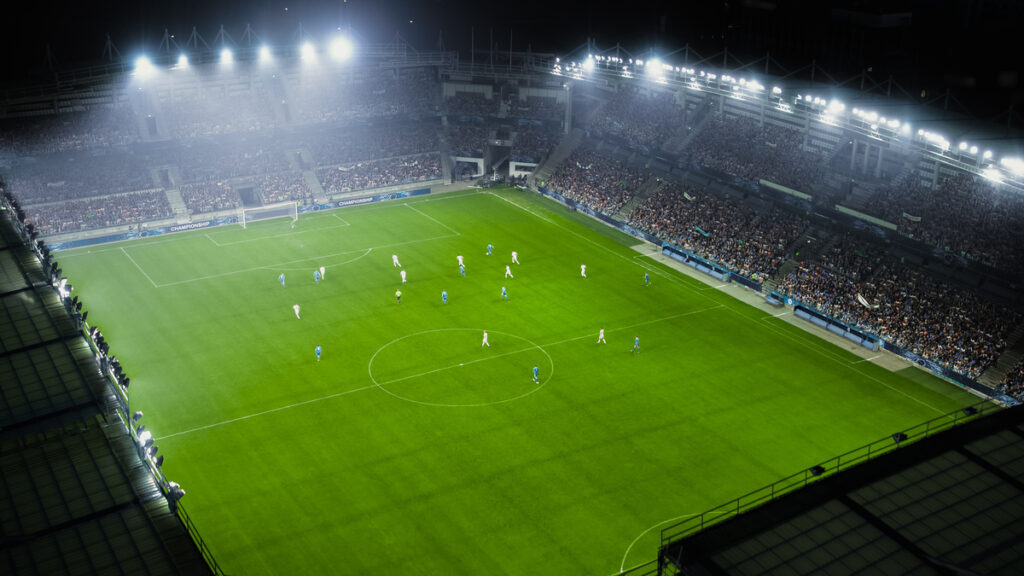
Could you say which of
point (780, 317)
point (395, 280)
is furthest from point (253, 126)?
point (780, 317)

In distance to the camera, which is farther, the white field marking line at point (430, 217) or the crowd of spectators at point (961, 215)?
the white field marking line at point (430, 217)

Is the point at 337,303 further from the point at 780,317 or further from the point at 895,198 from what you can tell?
the point at 895,198

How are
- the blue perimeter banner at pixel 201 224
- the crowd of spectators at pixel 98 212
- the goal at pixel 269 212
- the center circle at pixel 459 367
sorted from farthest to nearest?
the goal at pixel 269 212 < the crowd of spectators at pixel 98 212 < the blue perimeter banner at pixel 201 224 < the center circle at pixel 459 367

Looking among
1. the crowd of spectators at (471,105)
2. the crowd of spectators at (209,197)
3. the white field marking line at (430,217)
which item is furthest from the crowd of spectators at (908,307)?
the crowd of spectators at (209,197)

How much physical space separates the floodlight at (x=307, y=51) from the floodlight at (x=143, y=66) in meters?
12.3

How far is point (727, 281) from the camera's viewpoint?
56.0m

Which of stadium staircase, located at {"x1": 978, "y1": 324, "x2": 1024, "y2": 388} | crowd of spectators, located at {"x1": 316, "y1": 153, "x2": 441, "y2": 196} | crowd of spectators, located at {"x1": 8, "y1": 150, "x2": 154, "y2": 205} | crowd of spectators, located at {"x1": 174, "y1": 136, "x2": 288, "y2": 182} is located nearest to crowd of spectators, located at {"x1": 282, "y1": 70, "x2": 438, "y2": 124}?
crowd of spectators, located at {"x1": 174, "y1": 136, "x2": 288, "y2": 182}

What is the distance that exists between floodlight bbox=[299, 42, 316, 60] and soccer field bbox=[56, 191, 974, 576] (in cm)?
2281

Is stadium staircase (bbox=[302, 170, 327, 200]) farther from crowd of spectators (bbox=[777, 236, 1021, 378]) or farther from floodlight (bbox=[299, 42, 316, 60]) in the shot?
crowd of spectators (bbox=[777, 236, 1021, 378])

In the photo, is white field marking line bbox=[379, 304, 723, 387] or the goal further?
the goal

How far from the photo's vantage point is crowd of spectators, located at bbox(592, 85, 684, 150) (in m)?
73.4

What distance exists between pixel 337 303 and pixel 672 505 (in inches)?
1001

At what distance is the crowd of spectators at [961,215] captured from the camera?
157 feet

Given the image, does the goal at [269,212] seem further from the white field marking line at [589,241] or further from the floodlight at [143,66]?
the white field marking line at [589,241]
